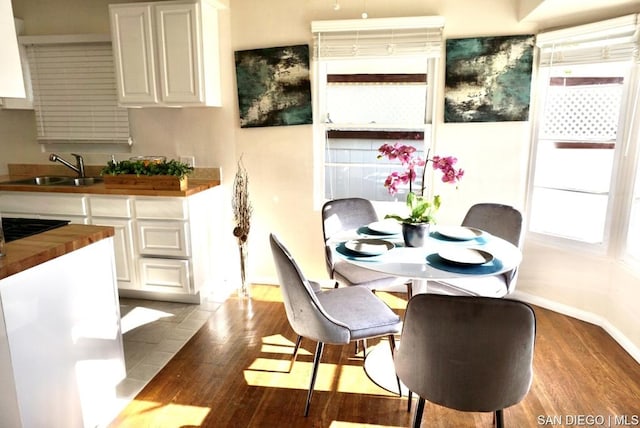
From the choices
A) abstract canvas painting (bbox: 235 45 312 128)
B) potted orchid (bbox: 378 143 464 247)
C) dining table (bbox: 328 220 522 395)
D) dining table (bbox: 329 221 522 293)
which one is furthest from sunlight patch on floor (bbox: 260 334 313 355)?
abstract canvas painting (bbox: 235 45 312 128)

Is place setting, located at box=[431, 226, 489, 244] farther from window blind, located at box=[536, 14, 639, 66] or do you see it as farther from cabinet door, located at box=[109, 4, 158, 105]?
cabinet door, located at box=[109, 4, 158, 105]

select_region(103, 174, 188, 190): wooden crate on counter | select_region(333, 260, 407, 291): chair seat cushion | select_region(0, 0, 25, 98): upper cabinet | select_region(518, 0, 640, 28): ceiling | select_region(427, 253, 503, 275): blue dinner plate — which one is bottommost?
select_region(333, 260, 407, 291): chair seat cushion

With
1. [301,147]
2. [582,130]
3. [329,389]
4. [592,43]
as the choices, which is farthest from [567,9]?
[329,389]

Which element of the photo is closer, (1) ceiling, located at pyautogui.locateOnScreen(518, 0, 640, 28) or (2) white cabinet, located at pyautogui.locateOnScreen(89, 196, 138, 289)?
(1) ceiling, located at pyautogui.locateOnScreen(518, 0, 640, 28)

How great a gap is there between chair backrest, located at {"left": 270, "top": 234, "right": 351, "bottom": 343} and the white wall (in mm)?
1678

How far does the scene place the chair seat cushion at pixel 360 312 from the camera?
6.38 feet

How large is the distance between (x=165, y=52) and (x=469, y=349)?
293cm

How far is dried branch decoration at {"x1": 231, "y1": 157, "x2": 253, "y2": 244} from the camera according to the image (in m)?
3.42

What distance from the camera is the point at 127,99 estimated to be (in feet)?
10.8

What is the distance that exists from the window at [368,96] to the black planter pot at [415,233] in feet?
4.49

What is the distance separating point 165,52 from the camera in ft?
10.2

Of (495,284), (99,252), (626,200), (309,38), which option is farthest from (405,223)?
(309,38)

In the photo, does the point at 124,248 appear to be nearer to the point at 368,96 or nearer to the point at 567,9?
the point at 368,96

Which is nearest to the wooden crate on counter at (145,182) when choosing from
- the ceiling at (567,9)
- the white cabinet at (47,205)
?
the white cabinet at (47,205)
